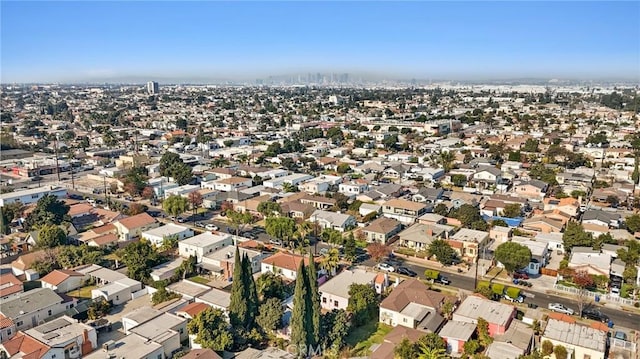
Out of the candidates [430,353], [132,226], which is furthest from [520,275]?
[132,226]

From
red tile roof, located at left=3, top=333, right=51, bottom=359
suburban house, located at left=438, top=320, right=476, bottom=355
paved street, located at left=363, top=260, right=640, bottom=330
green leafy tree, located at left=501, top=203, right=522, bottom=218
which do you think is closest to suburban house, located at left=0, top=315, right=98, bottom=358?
red tile roof, located at left=3, top=333, right=51, bottom=359

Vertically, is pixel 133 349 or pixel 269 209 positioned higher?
pixel 269 209

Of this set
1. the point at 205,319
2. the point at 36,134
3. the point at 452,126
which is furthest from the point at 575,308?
the point at 36,134

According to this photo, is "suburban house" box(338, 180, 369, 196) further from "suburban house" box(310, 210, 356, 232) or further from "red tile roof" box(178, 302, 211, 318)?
"red tile roof" box(178, 302, 211, 318)

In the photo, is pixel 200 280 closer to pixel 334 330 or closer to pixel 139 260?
pixel 139 260

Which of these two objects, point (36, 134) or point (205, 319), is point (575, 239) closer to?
point (205, 319)
